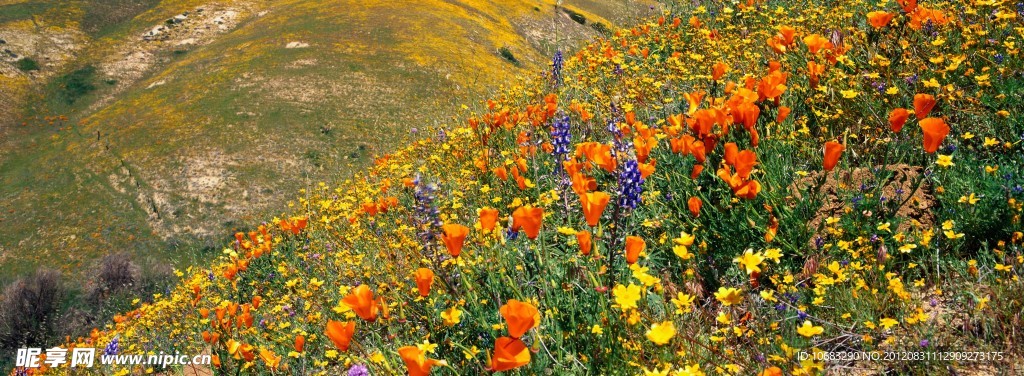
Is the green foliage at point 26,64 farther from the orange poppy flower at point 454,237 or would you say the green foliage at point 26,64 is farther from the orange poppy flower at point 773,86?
the orange poppy flower at point 773,86

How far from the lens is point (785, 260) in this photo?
2.65 meters

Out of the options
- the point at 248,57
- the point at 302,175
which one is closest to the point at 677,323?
the point at 302,175

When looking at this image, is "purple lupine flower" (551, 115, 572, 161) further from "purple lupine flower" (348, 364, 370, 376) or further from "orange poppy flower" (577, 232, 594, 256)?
"purple lupine flower" (348, 364, 370, 376)

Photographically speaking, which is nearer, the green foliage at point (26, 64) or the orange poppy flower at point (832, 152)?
the orange poppy flower at point (832, 152)

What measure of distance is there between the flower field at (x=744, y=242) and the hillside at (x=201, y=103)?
34.3 feet

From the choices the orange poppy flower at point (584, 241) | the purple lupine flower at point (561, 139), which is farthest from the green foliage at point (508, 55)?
the orange poppy flower at point (584, 241)

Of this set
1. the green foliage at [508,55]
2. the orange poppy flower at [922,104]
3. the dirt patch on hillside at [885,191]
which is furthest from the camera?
the green foliage at [508,55]

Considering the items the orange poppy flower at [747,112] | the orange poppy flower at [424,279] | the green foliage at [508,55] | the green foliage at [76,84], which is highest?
the orange poppy flower at [747,112]

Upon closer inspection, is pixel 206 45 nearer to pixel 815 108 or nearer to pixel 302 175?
pixel 302 175

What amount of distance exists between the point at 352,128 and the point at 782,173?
23429mm

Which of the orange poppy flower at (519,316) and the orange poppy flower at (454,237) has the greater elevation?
the orange poppy flower at (519,316)

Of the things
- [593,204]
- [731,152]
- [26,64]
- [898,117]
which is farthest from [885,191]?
[26,64]

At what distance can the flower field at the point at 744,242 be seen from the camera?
6.41 ft

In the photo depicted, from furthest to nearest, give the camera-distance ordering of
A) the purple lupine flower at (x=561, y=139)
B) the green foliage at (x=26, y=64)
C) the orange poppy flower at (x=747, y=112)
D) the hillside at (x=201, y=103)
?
the green foliage at (x=26, y=64) → the hillside at (x=201, y=103) → the purple lupine flower at (x=561, y=139) → the orange poppy flower at (x=747, y=112)
